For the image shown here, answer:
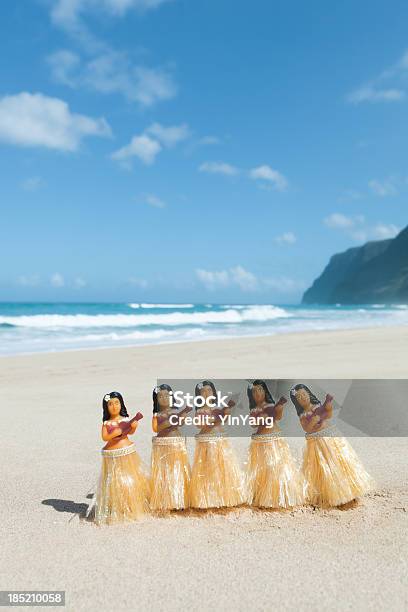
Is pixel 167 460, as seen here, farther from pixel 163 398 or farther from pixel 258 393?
pixel 258 393

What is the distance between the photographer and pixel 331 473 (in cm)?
285

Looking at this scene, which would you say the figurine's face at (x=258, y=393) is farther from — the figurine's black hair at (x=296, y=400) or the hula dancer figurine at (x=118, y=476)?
the hula dancer figurine at (x=118, y=476)

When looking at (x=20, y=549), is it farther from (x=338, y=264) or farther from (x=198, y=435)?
(x=338, y=264)

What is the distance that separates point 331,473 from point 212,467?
65cm

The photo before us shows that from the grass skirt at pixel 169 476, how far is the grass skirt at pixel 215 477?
55mm

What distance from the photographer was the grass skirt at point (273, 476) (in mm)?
2838

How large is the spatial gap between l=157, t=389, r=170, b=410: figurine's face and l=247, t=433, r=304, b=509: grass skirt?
0.51 metres

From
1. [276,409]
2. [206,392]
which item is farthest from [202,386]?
[276,409]

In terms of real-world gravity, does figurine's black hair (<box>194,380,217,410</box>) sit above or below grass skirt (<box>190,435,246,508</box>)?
above

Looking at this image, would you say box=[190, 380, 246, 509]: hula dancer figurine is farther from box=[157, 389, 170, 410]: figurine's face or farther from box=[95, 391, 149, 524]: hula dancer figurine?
box=[95, 391, 149, 524]: hula dancer figurine

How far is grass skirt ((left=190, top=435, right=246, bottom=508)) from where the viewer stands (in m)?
2.84

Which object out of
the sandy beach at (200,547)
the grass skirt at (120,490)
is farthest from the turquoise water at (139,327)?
the grass skirt at (120,490)

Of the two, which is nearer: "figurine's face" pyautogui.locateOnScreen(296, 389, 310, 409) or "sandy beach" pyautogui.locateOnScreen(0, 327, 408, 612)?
"sandy beach" pyautogui.locateOnScreen(0, 327, 408, 612)

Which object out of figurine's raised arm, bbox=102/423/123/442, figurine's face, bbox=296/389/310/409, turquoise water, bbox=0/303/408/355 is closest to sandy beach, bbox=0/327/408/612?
figurine's raised arm, bbox=102/423/123/442
